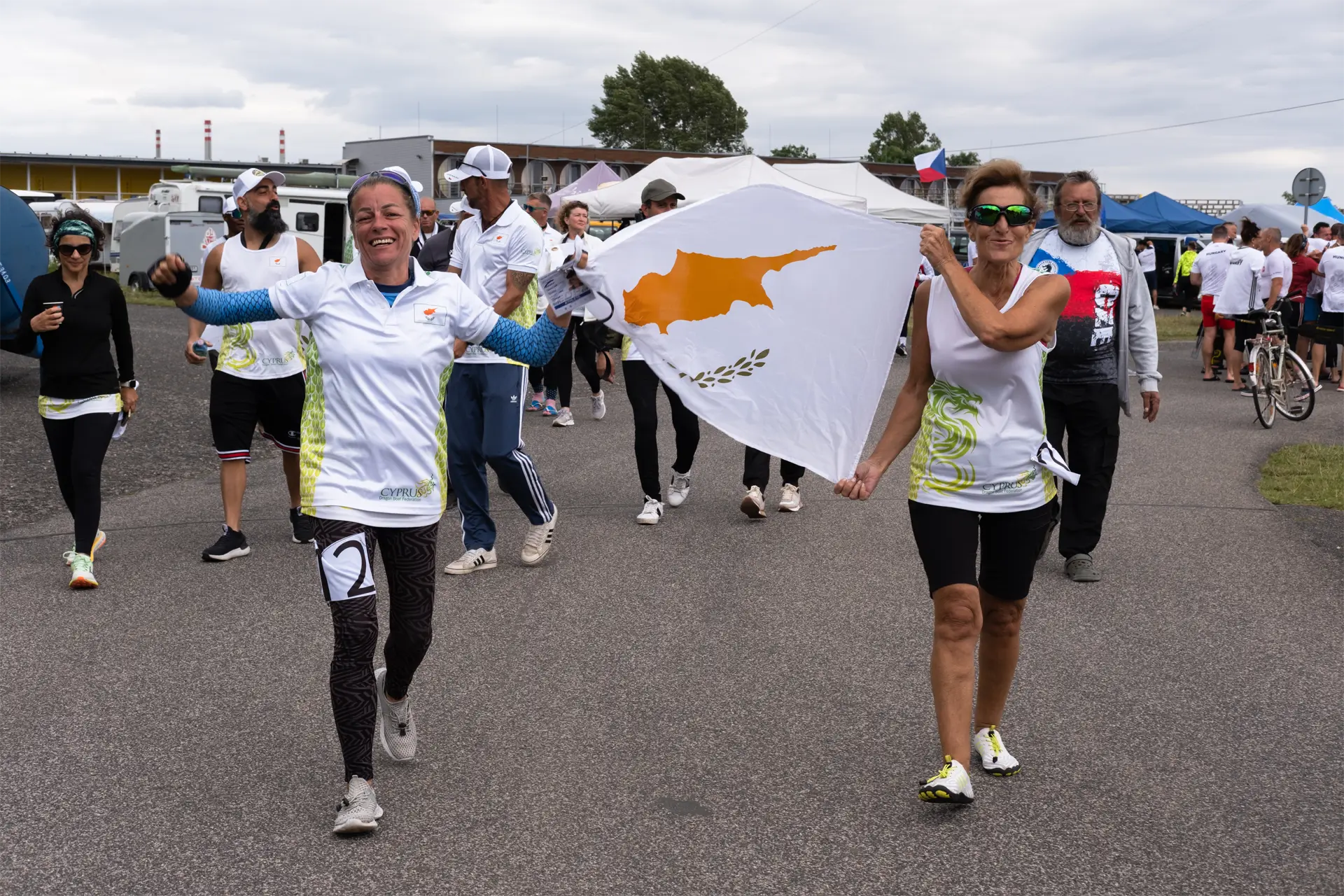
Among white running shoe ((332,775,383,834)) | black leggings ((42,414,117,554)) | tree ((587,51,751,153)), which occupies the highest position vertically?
tree ((587,51,751,153))

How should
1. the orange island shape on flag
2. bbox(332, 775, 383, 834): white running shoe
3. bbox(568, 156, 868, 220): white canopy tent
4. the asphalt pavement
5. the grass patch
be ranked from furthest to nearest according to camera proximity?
bbox(568, 156, 868, 220): white canopy tent < the grass patch < the orange island shape on flag < bbox(332, 775, 383, 834): white running shoe < the asphalt pavement

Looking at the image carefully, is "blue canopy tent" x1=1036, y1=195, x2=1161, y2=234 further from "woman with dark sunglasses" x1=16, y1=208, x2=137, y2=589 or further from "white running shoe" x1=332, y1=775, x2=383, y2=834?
"white running shoe" x1=332, y1=775, x2=383, y2=834

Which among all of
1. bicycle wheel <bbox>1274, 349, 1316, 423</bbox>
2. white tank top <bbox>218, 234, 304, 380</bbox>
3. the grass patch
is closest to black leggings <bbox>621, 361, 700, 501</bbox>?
white tank top <bbox>218, 234, 304, 380</bbox>

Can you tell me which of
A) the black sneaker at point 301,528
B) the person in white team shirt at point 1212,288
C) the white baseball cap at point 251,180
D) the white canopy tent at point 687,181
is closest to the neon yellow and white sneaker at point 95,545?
the black sneaker at point 301,528

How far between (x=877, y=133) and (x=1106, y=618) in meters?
119

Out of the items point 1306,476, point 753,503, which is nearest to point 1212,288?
point 1306,476

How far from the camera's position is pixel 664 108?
4323 inches

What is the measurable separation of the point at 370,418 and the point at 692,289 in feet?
5.51

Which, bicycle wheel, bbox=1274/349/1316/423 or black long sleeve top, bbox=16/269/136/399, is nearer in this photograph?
black long sleeve top, bbox=16/269/136/399

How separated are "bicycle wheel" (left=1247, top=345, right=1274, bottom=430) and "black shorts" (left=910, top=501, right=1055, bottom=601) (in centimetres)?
1090

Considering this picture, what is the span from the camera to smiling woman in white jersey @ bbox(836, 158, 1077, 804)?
4277 millimetres

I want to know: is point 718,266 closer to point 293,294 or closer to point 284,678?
point 293,294

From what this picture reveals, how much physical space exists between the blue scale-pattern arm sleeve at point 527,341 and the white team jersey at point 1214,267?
1578cm

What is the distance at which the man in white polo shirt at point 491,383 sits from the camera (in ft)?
23.6
